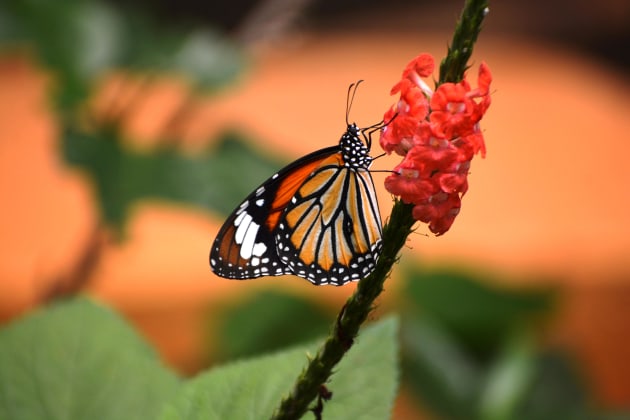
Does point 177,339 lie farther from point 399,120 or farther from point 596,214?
point 399,120

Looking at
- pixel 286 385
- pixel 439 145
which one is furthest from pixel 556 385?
pixel 439 145

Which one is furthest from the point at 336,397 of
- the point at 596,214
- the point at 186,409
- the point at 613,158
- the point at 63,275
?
the point at 613,158

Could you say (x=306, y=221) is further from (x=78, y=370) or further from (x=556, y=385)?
(x=556, y=385)

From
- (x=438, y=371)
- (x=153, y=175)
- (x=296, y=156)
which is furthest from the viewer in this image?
(x=296, y=156)

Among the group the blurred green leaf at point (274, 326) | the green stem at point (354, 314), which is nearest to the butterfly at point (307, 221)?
the green stem at point (354, 314)

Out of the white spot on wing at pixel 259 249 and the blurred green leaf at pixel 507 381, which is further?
the blurred green leaf at pixel 507 381

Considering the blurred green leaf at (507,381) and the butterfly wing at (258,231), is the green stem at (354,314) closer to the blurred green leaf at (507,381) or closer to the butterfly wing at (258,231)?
the butterfly wing at (258,231)

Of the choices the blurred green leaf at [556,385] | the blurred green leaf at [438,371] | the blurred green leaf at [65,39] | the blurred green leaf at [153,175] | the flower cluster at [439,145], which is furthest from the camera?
the blurred green leaf at [556,385]
